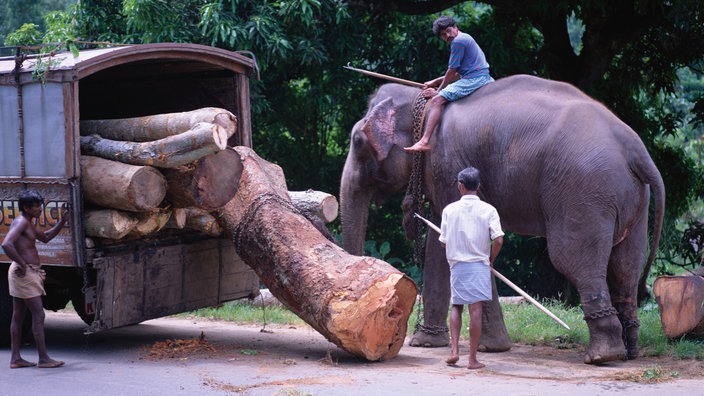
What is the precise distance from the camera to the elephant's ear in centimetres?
895

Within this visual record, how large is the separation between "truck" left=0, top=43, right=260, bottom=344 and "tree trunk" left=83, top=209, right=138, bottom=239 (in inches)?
4.3

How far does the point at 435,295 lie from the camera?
28.6ft

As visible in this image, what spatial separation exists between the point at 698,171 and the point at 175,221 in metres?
8.66

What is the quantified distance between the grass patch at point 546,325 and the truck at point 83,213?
1428mm

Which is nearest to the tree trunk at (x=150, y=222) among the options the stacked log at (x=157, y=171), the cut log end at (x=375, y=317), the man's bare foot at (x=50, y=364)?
the stacked log at (x=157, y=171)

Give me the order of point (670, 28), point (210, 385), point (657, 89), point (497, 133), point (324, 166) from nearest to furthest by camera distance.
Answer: point (210, 385), point (497, 133), point (670, 28), point (657, 89), point (324, 166)

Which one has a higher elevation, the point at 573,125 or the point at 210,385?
the point at 573,125

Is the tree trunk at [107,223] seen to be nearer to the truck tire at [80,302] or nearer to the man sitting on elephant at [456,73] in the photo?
the truck tire at [80,302]

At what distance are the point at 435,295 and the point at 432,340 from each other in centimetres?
42

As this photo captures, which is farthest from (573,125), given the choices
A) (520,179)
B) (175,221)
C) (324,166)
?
(324,166)

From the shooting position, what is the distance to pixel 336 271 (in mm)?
7602

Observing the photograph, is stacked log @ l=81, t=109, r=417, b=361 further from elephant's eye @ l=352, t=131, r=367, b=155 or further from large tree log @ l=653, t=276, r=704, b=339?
large tree log @ l=653, t=276, r=704, b=339

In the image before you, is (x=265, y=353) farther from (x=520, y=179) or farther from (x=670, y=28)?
(x=670, y=28)

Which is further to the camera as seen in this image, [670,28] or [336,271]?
[670,28]
